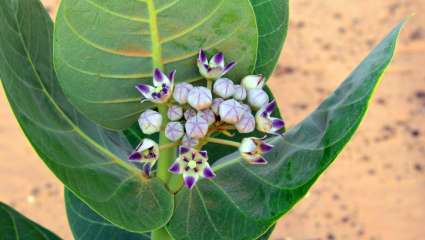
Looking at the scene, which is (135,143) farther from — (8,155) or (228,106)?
(8,155)

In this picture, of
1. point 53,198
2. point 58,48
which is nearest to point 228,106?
point 58,48

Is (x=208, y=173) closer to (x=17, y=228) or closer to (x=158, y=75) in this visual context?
(x=158, y=75)

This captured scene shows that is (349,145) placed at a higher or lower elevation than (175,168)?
lower

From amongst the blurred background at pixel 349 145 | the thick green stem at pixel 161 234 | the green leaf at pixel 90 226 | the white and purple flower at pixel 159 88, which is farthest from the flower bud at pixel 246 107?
the blurred background at pixel 349 145

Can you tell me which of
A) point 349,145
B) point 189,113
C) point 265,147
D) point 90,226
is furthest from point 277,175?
point 349,145

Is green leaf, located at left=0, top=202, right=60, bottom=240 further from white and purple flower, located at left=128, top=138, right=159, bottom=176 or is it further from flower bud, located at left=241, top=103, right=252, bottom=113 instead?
flower bud, located at left=241, top=103, right=252, bottom=113

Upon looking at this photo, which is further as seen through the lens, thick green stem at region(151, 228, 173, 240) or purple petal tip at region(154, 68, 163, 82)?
thick green stem at region(151, 228, 173, 240)

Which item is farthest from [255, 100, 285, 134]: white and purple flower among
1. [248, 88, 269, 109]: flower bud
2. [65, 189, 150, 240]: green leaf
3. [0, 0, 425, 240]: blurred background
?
[0, 0, 425, 240]: blurred background
